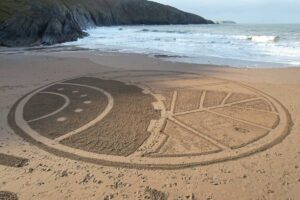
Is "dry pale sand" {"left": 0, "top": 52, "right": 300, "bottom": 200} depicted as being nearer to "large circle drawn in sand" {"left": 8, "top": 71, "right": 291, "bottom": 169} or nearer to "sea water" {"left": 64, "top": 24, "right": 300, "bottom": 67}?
"large circle drawn in sand" {"left": 8, "top": 71, "right": 291, "bottom": 169}

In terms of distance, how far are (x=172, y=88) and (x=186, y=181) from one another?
7.95 meters

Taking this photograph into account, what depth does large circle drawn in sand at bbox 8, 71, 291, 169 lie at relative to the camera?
8.21m

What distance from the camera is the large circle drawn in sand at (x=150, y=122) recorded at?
8.21 meters

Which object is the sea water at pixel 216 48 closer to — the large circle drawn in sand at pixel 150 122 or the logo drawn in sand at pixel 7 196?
the large circle drawn in sand at pixel 150 122

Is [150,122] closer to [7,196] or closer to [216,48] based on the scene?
[7,196]

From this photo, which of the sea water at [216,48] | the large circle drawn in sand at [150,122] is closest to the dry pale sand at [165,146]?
the large circle drawn in sand at [150,122]

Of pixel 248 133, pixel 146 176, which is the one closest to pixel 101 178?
pixel 146 176

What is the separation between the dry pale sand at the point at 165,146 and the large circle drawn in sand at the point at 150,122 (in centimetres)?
3

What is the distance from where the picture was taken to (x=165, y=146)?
8609mm

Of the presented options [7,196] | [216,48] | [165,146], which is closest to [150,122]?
[165,146]

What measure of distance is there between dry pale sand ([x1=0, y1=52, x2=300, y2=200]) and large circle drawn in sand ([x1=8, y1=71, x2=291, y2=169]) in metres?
0.03

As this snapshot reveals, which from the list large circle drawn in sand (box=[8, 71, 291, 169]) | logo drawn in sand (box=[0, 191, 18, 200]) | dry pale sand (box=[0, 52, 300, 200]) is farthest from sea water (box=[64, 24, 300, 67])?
logo drawn in sand (box=[0, 191, 18, 200])

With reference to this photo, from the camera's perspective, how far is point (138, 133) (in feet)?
30.8

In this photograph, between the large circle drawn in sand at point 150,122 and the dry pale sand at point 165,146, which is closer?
the dry pale sand at point 165,146
